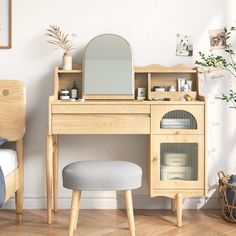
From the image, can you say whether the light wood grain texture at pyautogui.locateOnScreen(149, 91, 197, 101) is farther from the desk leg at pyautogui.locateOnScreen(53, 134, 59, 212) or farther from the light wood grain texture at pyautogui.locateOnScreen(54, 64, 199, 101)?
the desk leg at pyautogui.locateOnScreen(53, 134, 59, 212)

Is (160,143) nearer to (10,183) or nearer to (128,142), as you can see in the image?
(128,142)

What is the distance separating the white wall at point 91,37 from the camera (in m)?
3.30

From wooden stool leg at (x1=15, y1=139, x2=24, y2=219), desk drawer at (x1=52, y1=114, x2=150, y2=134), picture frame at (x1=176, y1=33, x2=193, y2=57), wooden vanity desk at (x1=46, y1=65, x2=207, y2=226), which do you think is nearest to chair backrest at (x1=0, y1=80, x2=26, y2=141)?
wooden stool leg at (x1=15, y1=139, x2=24, y2=219)

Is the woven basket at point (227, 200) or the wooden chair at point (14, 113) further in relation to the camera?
the wooden chair at point (14, 113)

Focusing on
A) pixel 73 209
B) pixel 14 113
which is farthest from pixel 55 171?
pixel 73 209

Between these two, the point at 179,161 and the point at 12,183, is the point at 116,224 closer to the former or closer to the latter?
the point at 179,161

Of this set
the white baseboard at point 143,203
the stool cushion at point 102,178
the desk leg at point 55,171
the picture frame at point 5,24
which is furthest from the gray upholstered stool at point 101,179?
the picture frame at point 5,24

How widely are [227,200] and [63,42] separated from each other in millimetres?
1539

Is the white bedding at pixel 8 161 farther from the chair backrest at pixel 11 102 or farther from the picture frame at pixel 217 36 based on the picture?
the picture frame at pixel 217 36

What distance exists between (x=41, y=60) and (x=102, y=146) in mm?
757

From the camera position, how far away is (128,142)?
11.0ft

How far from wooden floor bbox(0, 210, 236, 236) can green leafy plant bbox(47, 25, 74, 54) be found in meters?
1.15

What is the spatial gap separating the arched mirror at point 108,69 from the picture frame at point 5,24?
22.8 inches

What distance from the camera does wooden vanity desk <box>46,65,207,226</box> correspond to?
290 centimetres
